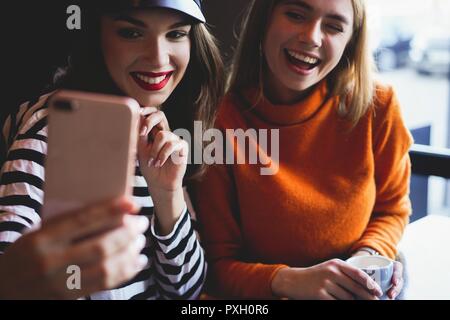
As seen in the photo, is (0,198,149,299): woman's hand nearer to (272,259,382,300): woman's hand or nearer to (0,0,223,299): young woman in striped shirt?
(0,0,223,299): young woman in striped shirt

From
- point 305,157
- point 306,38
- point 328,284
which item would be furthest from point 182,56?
point 328,284

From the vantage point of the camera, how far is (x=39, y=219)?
918mm

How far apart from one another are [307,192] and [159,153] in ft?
1.27

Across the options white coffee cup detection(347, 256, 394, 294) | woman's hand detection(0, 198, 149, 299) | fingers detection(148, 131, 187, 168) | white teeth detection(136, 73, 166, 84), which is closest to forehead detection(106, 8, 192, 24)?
white teeth detection(136, 73, 166, 84)

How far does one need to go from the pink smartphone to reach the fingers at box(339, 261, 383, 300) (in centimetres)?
51

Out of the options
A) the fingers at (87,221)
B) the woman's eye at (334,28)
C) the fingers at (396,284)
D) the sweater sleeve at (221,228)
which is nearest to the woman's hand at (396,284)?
the fingers at (396,284)

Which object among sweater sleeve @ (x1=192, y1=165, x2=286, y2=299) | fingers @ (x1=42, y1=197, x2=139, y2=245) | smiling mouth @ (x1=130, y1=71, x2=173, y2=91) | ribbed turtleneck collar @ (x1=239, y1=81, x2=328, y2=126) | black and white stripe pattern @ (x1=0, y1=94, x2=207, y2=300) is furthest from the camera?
ribbed turtleneck collar @ (x1=239, y1=81, x2=328, y2=126)

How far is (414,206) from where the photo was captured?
1.88 metres

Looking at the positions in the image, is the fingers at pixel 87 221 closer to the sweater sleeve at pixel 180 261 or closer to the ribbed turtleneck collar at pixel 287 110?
the sweater sleeve at pixel 180 261

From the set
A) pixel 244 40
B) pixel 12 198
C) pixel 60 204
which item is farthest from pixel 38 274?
pixel 244 40

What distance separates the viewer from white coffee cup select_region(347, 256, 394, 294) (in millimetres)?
961

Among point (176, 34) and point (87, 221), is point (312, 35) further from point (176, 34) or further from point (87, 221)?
point (87, 221)
